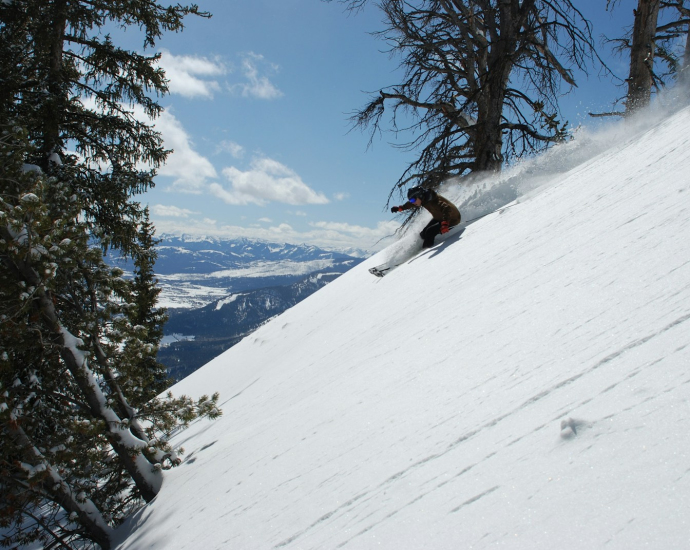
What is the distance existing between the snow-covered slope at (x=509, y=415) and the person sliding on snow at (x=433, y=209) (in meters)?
2.78

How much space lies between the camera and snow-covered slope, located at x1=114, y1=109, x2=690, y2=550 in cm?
116

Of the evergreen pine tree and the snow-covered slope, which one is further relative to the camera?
the evergreen pine tree

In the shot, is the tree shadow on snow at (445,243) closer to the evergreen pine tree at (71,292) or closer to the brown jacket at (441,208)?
the brown jacket at (441,208)

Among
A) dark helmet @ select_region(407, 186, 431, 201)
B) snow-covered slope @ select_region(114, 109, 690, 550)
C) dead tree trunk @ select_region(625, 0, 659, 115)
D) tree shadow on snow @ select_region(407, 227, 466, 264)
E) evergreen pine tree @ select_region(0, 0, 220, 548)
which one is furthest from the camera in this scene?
dead tree trunk @ select_region(625, 0, 659, 115)

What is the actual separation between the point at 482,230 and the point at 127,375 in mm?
6167

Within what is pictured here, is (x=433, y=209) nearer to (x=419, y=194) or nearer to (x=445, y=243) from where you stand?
(x=419, y=194)

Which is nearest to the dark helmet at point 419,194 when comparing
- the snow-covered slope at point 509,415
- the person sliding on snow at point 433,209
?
the person sliding on snow at point 433,209

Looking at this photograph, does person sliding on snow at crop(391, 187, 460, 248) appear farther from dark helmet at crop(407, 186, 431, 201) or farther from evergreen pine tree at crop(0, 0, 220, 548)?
evergreen pine tree at crop(0, 0, 220, 548)

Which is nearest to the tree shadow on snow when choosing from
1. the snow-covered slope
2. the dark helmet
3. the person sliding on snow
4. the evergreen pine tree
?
the person sliding on snow

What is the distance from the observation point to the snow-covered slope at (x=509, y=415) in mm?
1164

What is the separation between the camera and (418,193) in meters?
7.41

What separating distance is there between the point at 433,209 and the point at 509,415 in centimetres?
631

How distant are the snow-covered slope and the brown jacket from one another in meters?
2.80

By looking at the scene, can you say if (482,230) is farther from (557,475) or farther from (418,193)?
(557,475)
